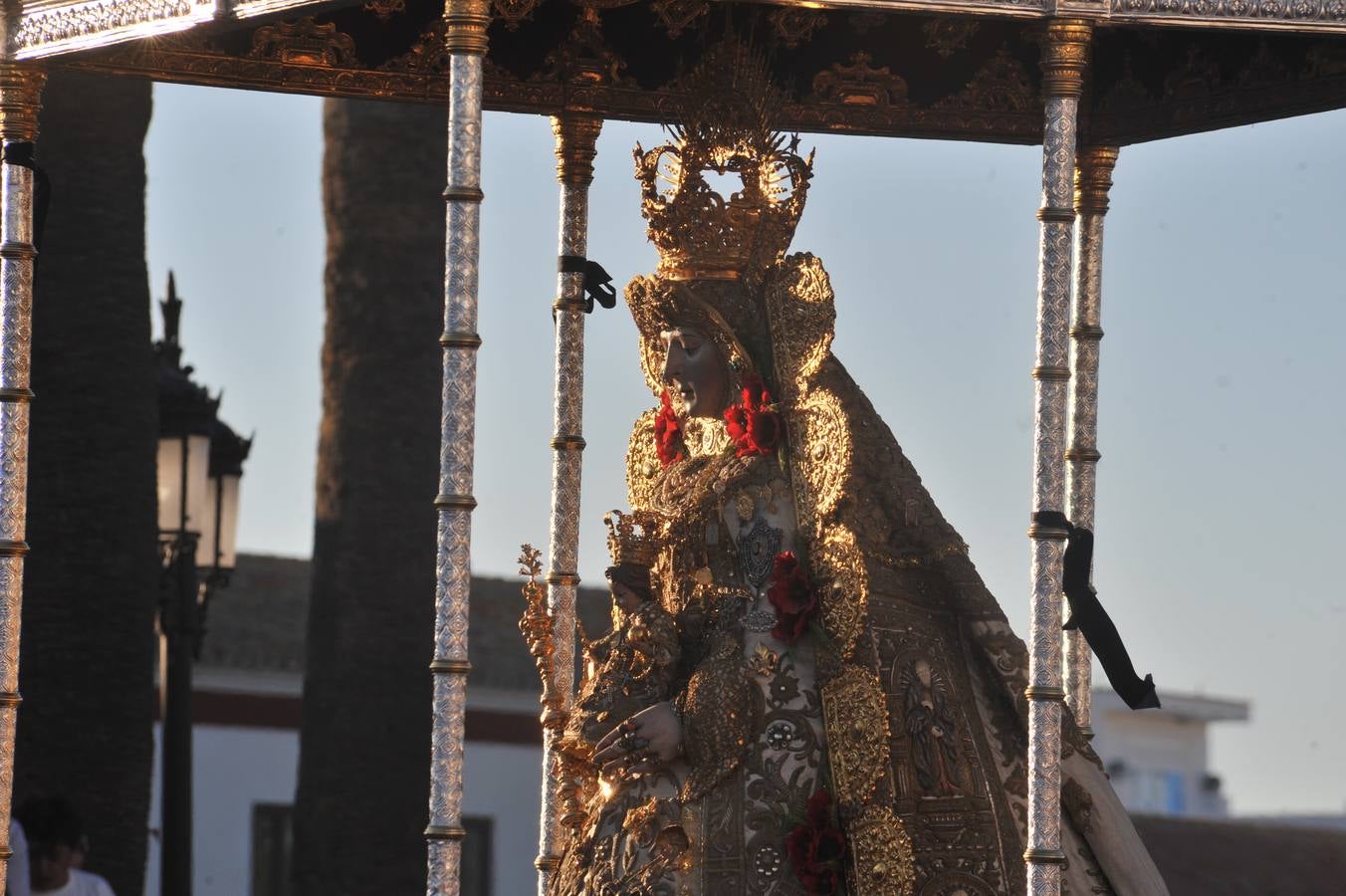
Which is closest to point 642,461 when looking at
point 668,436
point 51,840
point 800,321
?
point 668,436

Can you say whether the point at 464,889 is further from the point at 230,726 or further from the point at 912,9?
the point at 912,9

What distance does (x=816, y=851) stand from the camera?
35.8ft

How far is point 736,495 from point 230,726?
21.5 metres

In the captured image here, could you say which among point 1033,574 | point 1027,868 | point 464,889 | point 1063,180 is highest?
point 1063,180

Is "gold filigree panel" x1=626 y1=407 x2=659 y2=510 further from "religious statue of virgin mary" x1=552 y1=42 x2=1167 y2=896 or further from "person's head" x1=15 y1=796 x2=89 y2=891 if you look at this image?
"person's head" x1=15 y1=796 x2=89 y2=891

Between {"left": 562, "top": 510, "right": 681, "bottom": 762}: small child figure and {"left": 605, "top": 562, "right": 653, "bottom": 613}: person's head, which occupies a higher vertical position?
{"left": 605, "top": 562, "right": 653, "bottom": 613}: person's head

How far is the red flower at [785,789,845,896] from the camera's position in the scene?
10.9 metres

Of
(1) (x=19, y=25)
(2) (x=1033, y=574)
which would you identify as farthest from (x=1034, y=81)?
(1) (x=19, y=25)

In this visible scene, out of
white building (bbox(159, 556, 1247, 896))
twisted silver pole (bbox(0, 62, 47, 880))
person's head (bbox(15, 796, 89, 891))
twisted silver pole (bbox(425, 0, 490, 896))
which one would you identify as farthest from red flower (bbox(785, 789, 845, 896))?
white building (bbox(159, 556, 1247, 896))

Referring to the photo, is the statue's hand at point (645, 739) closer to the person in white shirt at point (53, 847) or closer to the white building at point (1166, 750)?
the person in white shirt at point (53, 847)

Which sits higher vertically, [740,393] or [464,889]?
[740,393]

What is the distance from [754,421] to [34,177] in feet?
10.0

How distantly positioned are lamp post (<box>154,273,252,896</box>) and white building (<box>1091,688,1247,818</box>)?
895 inches

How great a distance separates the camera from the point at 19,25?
39.2ft
